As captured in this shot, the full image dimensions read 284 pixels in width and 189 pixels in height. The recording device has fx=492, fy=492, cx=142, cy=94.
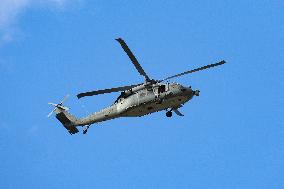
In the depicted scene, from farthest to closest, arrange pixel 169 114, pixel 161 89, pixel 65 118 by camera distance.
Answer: pixel 65 118
pixel 169 114
pixel 161 89

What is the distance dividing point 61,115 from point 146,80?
11721 millimetres

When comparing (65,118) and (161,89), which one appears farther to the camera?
(65,118)

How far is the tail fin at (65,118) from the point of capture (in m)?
52.5

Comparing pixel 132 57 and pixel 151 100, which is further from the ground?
pixel 132 57

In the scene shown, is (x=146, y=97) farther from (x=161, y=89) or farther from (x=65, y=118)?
(x=65, y=118)

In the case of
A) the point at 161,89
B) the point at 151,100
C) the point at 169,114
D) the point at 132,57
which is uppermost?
the point at 132,57

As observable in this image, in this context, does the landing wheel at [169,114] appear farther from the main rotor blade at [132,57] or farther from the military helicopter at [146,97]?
the main rotor blade at [132,57]

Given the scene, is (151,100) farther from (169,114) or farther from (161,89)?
(169,114)

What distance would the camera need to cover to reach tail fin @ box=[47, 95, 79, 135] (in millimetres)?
52469

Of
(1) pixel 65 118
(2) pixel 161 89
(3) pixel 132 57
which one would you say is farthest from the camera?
(1) pixel 65 118

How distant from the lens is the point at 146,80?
4716 cm

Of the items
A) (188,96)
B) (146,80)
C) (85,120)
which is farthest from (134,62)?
(85,120)

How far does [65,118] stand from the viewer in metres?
53.1

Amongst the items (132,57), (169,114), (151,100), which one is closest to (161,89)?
(151,100)
